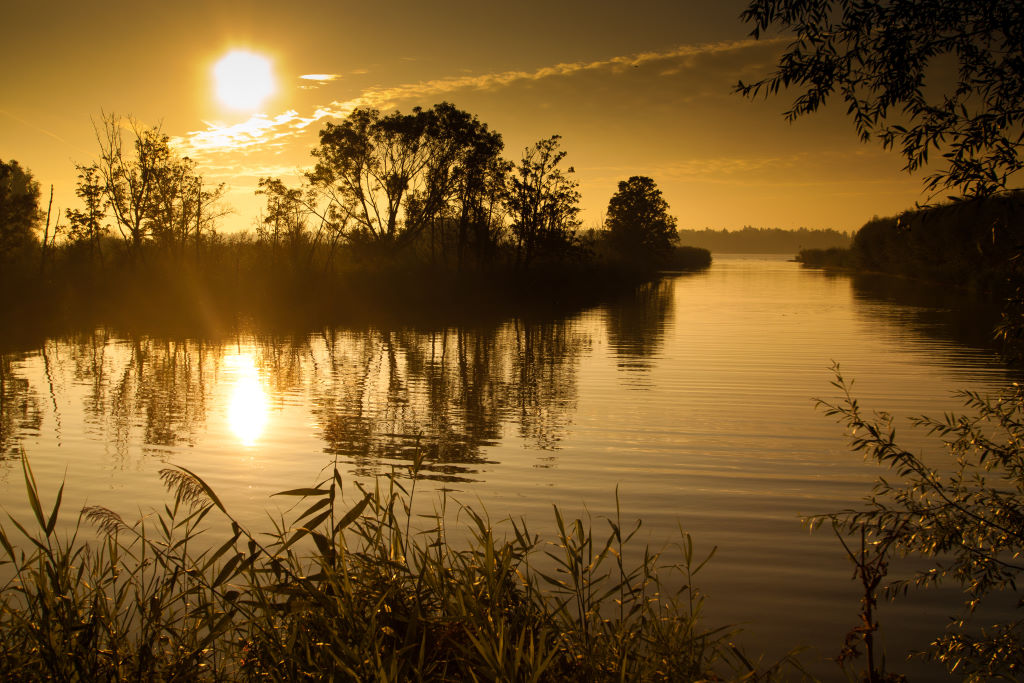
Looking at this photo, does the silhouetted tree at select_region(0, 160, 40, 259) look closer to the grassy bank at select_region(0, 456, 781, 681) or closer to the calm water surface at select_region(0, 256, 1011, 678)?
the calm water surface at select_region(0, 256, 1011, 678)

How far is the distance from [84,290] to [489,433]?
32483 millimetres

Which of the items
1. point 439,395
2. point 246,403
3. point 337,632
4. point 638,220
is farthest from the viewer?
point 638,220

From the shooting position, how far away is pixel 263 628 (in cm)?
420

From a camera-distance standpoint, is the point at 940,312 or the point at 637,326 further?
the point at 940,312

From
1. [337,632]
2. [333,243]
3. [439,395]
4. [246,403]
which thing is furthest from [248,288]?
[337,632]

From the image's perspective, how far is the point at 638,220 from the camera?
96312mm

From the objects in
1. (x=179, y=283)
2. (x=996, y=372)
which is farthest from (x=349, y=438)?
(x=179, y=283)

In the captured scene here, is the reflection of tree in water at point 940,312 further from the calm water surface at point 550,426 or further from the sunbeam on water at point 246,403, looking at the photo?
the sunbeam on water at point 246,403

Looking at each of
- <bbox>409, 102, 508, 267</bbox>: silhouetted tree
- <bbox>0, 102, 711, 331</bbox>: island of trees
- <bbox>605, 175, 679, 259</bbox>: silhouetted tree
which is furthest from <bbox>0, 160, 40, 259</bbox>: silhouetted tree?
<bbox>605, 175, 679, 259</bbox>: silhouetted tree

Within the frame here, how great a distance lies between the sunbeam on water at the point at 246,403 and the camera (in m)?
12.3

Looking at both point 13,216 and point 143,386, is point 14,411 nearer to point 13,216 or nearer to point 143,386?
point 143,386

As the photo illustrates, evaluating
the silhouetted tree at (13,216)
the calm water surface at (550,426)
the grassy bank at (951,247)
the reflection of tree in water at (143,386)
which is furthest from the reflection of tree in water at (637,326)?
the silhouetted tree at (13,216)

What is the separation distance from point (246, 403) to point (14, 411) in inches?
159

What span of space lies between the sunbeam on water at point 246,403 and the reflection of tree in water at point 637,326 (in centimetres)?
973
